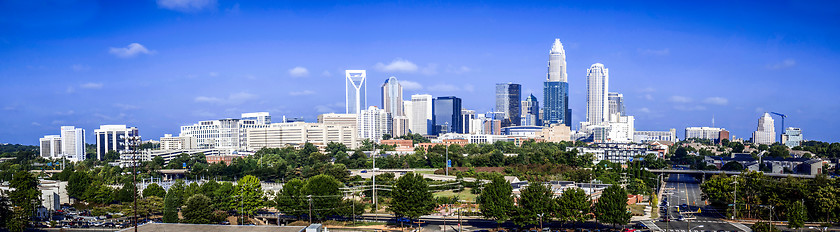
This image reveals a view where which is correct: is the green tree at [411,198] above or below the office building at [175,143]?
above

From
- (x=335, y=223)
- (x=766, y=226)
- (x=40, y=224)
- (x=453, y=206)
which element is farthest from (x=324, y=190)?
(x=766, y=226)

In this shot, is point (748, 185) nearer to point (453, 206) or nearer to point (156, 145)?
point (453, 206)

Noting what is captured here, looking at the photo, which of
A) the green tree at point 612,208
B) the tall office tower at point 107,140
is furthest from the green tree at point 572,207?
the tall office tower at point 107,140

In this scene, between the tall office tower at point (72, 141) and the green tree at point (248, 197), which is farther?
the tall office tower at point (72, 141)

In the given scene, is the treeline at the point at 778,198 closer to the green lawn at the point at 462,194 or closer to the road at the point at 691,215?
the road at the point at 691,215

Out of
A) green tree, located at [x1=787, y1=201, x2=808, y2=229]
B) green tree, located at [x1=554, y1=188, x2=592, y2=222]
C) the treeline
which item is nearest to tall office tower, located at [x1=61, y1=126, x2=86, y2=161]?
green tree, located at [x1=554, y1=188, x2=592, y2=222]
